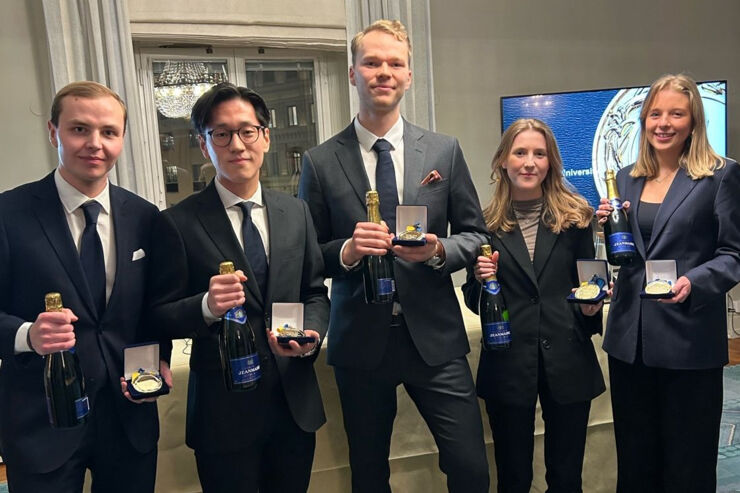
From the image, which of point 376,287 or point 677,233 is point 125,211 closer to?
point 376,287

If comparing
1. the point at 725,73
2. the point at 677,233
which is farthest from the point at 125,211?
the point at 725,73

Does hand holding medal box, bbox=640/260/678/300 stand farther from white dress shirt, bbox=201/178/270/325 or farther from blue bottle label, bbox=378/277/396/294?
white dress shirt, bbox=201/178/270/325

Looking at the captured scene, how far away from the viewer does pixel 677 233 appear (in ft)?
6.27

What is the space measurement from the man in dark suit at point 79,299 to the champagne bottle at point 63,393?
60 mm

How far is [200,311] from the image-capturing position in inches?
61.3

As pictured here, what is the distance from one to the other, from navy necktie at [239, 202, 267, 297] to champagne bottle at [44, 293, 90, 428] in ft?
1.59

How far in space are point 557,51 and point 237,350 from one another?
14.3 ft

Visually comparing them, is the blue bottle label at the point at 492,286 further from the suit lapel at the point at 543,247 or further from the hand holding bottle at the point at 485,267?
the suit lapel at the point at 543,247

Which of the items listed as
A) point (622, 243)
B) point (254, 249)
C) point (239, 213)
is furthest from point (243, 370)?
point (622, 243)

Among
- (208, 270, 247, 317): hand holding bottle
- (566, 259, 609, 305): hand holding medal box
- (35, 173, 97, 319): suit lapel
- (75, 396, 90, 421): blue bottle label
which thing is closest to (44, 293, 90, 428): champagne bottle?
(75, 396, 90, 421): blue bottle label

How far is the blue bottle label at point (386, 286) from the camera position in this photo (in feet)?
5.60

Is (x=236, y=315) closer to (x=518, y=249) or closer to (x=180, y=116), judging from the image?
(x=518, y=249)

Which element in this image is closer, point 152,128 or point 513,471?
point 513,471

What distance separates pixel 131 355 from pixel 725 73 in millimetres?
5667
